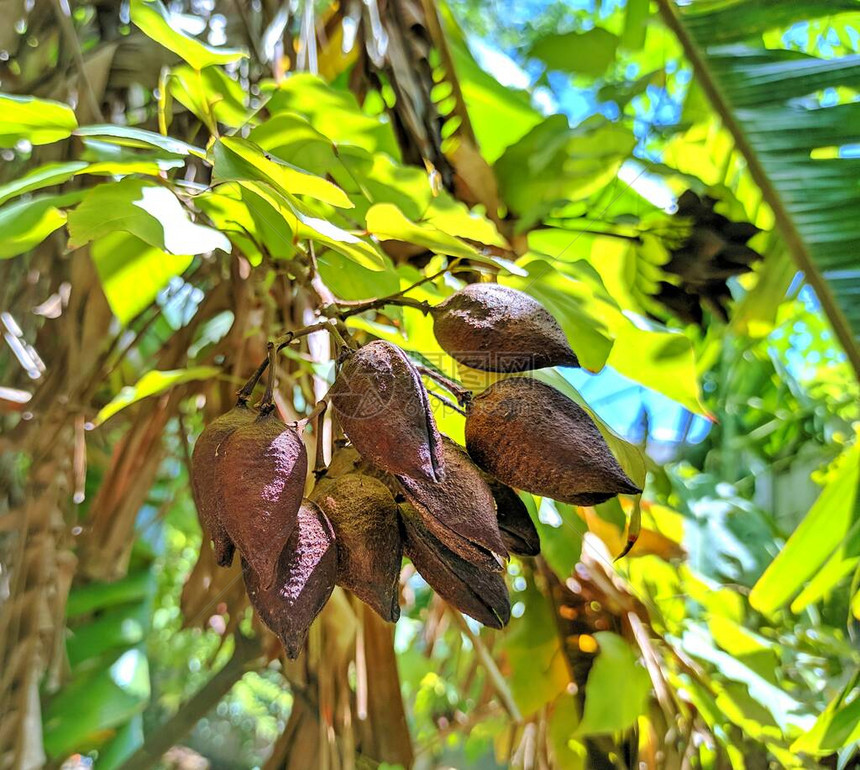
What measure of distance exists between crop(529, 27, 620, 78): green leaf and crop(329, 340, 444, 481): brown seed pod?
61 centimetres

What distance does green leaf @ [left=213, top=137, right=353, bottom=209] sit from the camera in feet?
1.22

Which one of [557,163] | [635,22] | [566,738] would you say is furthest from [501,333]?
[635,22]

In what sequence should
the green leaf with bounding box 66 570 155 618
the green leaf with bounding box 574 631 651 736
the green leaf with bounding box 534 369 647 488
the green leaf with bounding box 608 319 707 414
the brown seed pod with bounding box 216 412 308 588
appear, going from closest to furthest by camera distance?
the brown seed pod with bounding box 216 412 308 588 → the green leaf with bounding box 534 369 647 488 → the green leaf with bounding box 608 319 707 414 → the green leaf with bounding box 574 631 651 736 → the green leaf with bounding box 66 570 155 618

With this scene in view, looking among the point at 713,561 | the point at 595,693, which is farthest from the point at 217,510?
the point at 713,561

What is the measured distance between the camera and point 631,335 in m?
0.53

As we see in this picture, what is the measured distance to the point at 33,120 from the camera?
42cm

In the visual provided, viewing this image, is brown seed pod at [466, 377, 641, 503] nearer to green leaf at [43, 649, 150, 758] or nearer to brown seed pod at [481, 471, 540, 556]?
brown seed pod at [481, 471, 540, 556]

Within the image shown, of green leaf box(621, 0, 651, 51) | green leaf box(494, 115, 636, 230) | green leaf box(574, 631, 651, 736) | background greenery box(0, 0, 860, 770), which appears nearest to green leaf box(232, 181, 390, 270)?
background greenery box(0, 0, 860, 770)

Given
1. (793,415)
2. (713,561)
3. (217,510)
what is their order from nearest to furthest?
(217,510), (713,561), (793,415)

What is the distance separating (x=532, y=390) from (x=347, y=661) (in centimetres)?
36

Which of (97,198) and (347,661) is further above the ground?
(97,198)

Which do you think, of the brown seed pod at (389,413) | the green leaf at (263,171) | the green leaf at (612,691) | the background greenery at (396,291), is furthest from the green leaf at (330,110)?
the green leaf at (612,691)

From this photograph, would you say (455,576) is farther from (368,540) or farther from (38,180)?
(38,180)

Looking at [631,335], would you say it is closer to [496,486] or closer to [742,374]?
[496,486]
